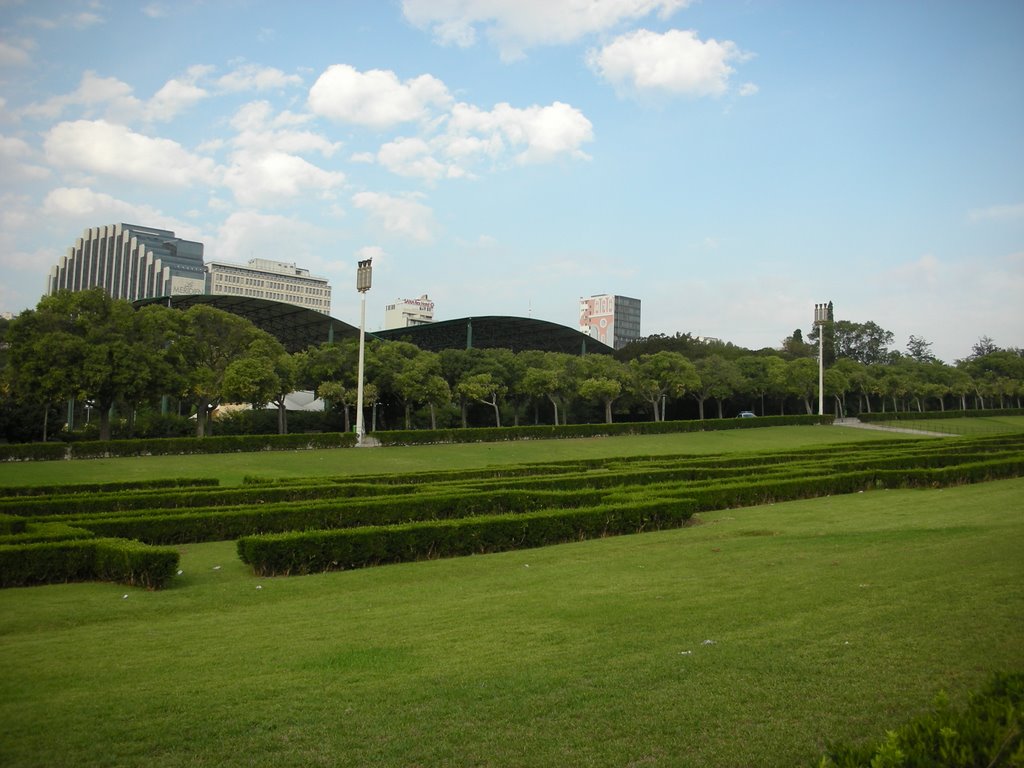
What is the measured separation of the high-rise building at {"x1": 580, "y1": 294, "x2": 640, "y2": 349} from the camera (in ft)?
612

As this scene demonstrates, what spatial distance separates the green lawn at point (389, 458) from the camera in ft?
94.1

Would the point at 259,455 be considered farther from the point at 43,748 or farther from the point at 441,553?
the point at 43,748

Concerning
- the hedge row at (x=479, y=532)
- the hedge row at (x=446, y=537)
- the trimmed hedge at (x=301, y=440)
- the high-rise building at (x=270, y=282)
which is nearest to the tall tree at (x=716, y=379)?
the trimmed hedge at (x=301, y=440)

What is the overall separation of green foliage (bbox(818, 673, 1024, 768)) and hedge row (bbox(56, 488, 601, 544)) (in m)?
12.5

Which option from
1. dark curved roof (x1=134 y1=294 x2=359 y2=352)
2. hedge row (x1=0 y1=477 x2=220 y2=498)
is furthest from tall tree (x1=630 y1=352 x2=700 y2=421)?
hedge row (x1=0 y1=477 x2=220 y2=498)

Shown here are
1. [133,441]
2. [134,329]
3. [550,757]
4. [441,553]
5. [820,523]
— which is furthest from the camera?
[134,329]

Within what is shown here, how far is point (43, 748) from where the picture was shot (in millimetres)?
4758

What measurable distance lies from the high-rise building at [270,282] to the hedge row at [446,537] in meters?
138

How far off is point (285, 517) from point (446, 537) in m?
3.81

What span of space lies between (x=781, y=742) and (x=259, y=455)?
33669mm

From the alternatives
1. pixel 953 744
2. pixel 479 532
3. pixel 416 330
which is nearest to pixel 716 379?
pixel 416 330

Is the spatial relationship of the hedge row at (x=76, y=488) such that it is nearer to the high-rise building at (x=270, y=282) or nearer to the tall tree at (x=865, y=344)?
the tall tree at (x=865, y=344)

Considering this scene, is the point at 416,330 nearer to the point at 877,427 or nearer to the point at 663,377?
the point at 663,377

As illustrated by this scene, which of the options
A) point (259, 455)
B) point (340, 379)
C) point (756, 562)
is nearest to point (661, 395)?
point (340, 379)
